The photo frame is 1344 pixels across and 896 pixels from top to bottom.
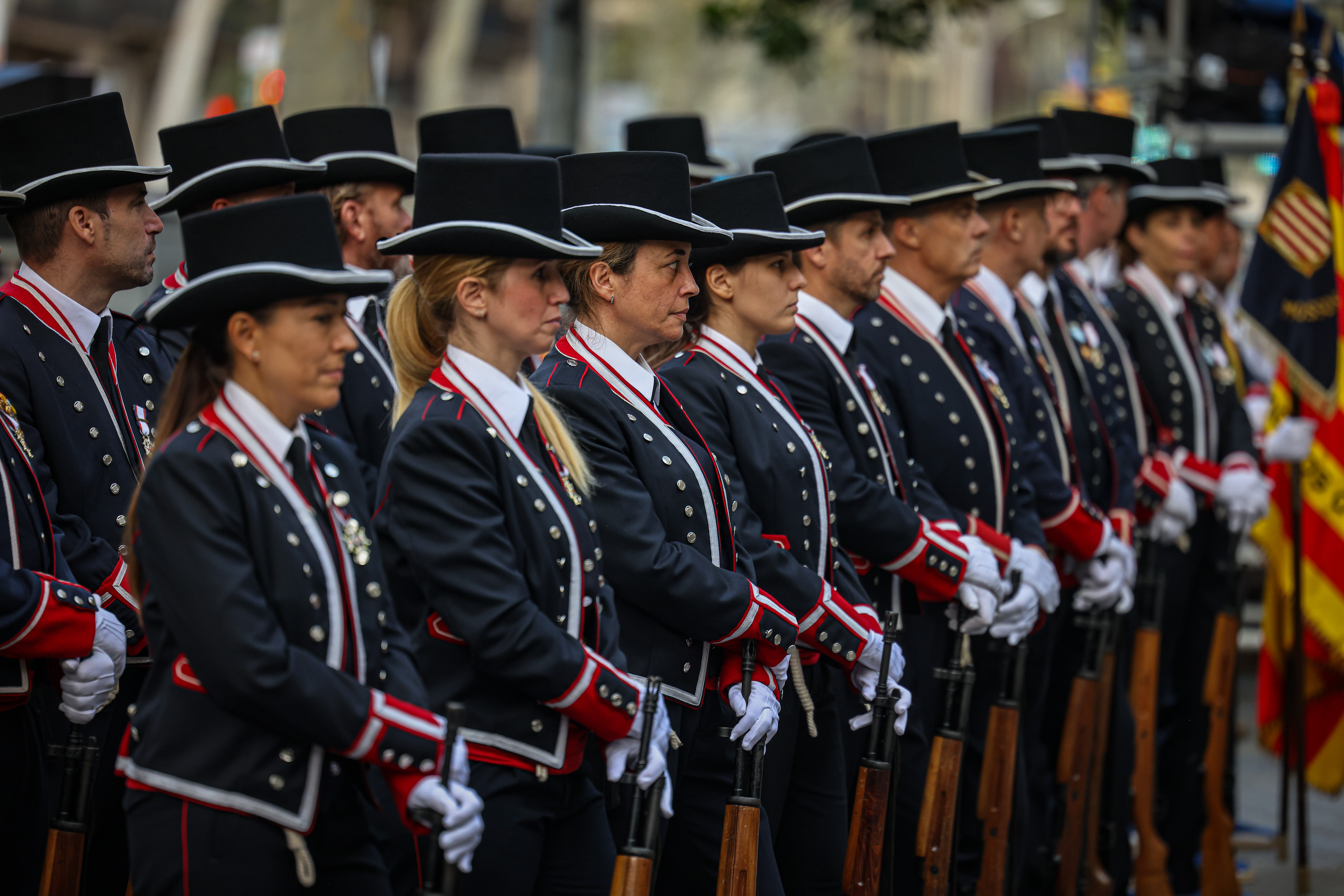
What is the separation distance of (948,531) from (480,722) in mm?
1909

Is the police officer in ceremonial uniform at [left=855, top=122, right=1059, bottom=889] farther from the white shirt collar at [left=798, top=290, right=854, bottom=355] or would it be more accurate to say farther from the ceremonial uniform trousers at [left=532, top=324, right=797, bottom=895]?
the ceremonial uniform trousers at [left=532, top=324, right=797, bottom=895]

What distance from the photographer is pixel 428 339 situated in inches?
136

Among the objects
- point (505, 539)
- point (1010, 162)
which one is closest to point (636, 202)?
point (505, 539)

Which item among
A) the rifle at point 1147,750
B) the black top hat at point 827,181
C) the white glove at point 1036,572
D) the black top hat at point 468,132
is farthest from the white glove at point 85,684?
the rifle at point 1147,750

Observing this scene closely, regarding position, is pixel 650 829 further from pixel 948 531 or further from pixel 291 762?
pixel 948 531

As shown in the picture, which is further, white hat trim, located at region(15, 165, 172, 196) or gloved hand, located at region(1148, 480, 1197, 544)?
gloved hand, located at region(1148, 480, 1197, 544)

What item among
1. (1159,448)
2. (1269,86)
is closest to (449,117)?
(1159,448)

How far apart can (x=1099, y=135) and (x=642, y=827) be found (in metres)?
4.52

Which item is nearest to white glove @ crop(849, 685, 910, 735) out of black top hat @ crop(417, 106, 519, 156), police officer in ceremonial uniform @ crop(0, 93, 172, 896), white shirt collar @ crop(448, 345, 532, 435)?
white shirt collar @ crop(448, 345, 532, 435)

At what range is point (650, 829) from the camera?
3211 mm

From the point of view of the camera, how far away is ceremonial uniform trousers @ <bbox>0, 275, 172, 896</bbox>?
386 centimetres

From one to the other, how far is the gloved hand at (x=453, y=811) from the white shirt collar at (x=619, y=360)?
1239 millimetres

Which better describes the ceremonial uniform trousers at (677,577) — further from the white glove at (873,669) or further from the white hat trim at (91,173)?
the white hat trim at (91,173)

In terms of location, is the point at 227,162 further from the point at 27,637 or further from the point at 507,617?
the point at 507,617
